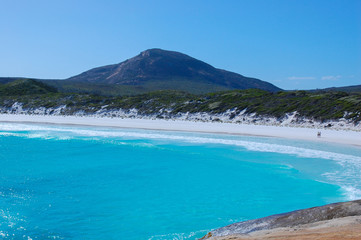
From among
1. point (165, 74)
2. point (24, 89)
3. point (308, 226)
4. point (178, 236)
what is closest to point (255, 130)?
point (178, 236)

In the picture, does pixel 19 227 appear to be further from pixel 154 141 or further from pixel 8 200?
pixel 154 141

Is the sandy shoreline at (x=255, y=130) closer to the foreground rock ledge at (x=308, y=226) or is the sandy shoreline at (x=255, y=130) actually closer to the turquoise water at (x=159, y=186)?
the turquoise water at (x=159, y=186)

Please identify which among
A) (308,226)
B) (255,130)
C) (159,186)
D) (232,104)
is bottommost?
(159,186)

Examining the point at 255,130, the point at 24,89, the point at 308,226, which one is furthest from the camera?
the point at 24,89

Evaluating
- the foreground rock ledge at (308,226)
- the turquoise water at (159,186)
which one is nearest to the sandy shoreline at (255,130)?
the turquoise water at (159,186)

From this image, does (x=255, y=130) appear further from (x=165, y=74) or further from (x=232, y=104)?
(x=165, y=74)

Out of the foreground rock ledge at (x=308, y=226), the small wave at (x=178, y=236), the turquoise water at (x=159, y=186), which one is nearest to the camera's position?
the foreground rock ledge at (x=308, y=226)
